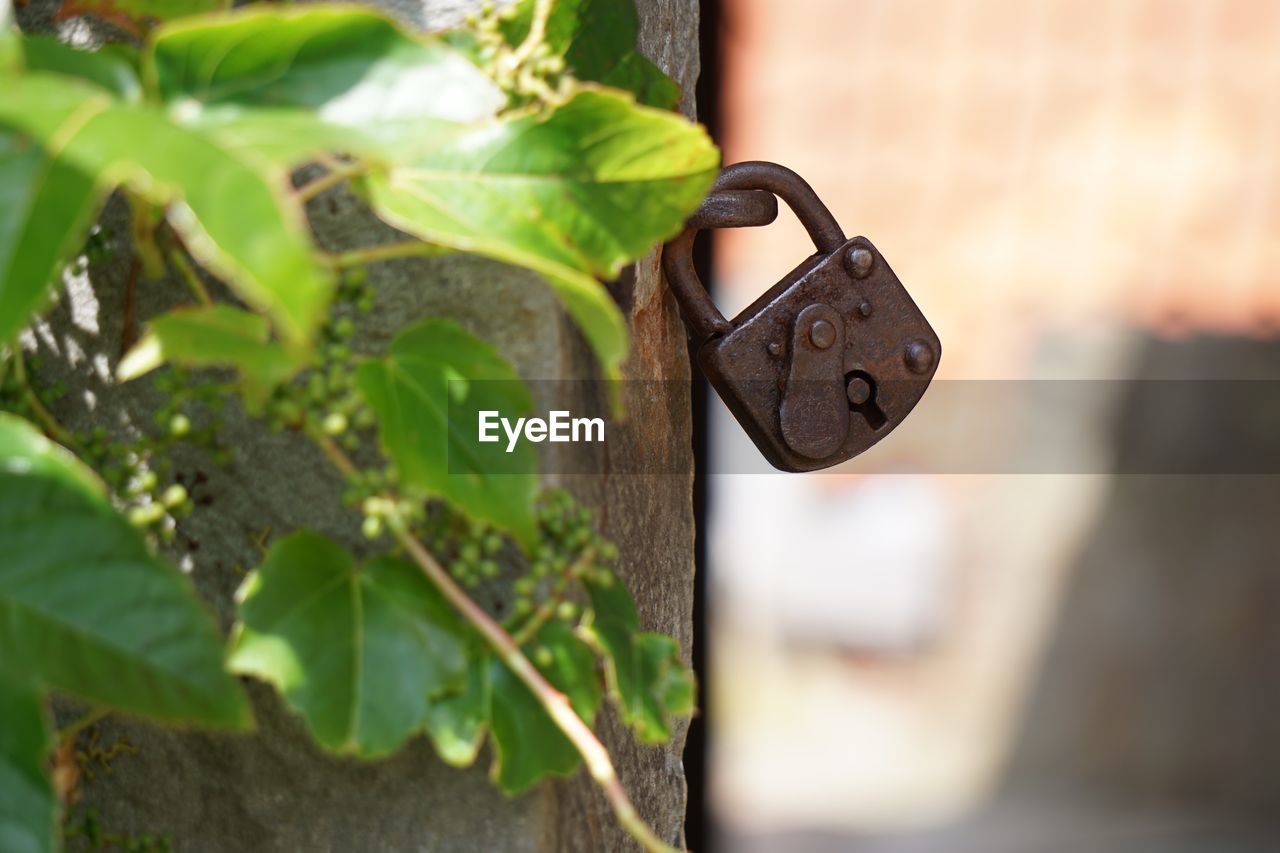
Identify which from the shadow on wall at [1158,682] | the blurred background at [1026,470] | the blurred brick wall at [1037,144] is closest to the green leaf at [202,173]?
the blurred background at [1026,470]

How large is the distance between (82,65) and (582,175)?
0.16 metres

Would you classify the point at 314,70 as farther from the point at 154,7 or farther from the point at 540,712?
the point at 540,712

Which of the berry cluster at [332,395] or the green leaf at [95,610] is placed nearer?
the green leaf at [95,610]

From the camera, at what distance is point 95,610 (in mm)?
387

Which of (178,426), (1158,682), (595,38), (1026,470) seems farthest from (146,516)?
(1158,682)

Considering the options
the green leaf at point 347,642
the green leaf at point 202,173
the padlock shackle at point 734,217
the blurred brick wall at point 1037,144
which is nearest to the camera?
the green leaf at point 202,173

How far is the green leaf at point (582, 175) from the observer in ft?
1.51

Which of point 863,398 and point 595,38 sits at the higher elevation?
point 595,38

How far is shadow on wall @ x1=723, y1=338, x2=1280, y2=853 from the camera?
3354mm

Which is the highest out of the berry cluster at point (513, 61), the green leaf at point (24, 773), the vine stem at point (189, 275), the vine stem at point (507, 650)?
the berry cluster at point (513, 61)

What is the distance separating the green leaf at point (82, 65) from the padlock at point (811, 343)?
14.6 inches

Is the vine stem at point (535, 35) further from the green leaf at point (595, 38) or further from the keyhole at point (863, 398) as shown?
the keyhole at point (863, 398)

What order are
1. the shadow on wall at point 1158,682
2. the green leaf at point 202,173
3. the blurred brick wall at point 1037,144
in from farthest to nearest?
the shadow on wall at point 1158,682 → the blurred brick wall at point 1037,144 → the green leaf at point 202,173

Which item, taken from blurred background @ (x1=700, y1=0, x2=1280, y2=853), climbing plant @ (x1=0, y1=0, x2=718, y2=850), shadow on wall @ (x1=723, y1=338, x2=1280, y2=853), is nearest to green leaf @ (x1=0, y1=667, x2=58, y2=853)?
climbing plant @ (x1=0, y1=0, x2=718, y2=850)
